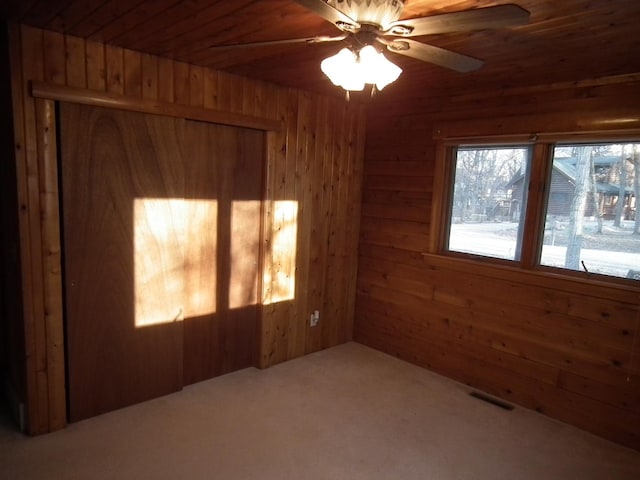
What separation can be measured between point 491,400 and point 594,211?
5.10ft

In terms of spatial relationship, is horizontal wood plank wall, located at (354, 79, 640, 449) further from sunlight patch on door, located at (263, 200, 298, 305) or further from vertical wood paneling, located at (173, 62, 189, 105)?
vertical wood paneling, located at (173, 62, 189, 105)

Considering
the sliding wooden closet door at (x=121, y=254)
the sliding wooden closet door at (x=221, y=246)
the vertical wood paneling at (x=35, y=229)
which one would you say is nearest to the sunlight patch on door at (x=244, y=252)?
the sliding wooden closet door at (x=221, y=246)

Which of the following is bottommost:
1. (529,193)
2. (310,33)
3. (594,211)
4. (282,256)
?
(282,256)

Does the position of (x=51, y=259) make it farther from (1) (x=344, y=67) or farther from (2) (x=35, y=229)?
(1) (x=344, y=67)

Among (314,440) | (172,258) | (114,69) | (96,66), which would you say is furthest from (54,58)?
(314,440)

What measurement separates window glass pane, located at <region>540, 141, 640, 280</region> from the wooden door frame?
288 centimetres

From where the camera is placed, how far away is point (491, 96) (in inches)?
130

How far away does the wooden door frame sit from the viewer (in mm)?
2396

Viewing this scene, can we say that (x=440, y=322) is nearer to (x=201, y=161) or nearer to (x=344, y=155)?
(x=344, y=155)

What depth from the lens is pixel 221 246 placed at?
333 cm

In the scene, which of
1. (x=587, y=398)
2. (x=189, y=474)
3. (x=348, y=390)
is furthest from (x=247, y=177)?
(x=587, y=398)

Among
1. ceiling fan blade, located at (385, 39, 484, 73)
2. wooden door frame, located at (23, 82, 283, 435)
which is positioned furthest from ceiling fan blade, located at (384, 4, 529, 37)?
wooden door frame, located at (23, 82, 283, 435)

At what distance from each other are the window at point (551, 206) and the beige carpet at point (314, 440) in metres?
1.15

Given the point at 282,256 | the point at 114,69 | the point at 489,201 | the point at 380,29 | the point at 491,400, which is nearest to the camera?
the point at 380,29
